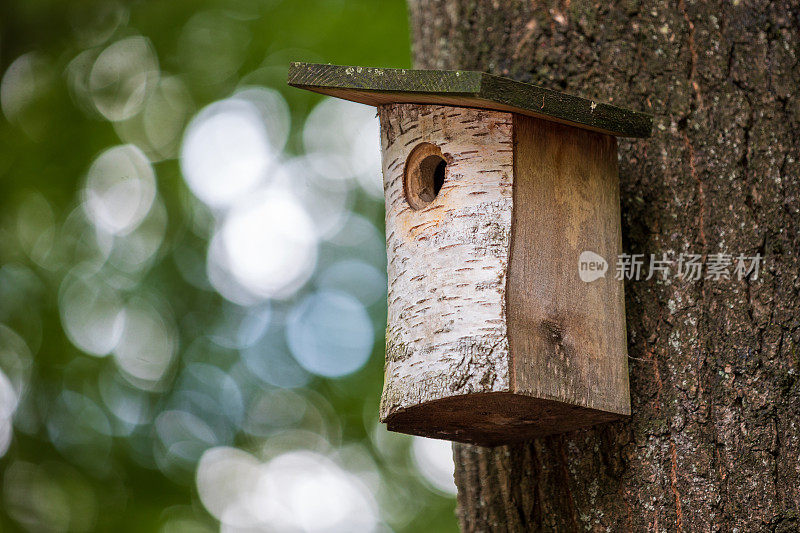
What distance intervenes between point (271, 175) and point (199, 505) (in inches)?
143

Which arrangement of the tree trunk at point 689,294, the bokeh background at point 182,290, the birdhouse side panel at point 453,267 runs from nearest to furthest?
the birdhouse side panel at point 453,267 < the tree trunk at point 689,294 < the bokeh background at point 182,290

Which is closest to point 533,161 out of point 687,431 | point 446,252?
point 446,252

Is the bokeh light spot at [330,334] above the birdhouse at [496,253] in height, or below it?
above

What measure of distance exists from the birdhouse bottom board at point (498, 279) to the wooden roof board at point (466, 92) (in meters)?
0.08

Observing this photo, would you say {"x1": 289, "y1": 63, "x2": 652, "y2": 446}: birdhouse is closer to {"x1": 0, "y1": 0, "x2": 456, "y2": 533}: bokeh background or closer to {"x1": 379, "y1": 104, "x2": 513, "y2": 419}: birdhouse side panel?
{"x1": 379, "y1": 104, "x2": 513, "y2": 419}: birdhouse side panel

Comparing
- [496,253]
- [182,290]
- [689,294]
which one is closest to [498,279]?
[496,253]

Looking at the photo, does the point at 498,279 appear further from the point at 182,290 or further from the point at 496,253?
the point at 182,290

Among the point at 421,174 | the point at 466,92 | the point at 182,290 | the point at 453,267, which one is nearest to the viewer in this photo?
the point at 466,92

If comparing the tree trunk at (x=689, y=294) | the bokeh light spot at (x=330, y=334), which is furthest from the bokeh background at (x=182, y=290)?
the tree trunk at (x=689, y=294)

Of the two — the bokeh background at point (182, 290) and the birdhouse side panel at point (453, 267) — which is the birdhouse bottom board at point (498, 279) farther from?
the bokeh background at point (182, 290)

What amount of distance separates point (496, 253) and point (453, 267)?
113mm

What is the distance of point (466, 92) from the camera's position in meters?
1.94

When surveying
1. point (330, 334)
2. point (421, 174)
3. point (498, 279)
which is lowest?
point (498, 279)

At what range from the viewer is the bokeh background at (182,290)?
25.5 feet
